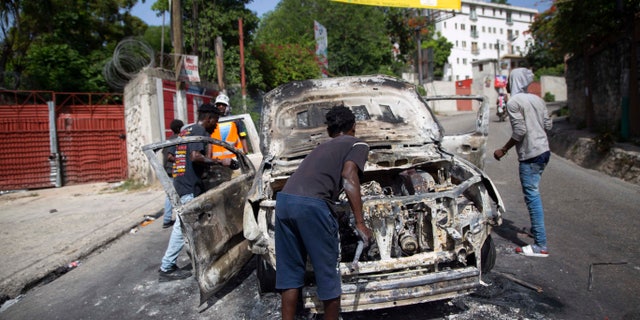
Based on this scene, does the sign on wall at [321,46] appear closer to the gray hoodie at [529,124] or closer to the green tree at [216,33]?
the green tree at [216,33]

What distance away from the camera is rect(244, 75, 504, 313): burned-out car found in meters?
2.66

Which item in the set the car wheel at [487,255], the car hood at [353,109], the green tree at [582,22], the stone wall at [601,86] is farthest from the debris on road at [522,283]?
the green tree at [582,22]

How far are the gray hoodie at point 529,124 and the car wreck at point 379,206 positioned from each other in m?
0.33

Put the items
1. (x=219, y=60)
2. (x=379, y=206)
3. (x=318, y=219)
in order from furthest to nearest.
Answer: (x=219, y=60) < (x=379, y=206) < (x=318, y=219)

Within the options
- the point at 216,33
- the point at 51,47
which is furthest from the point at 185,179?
the point at 216,33

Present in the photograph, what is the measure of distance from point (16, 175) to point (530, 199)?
38.9 ft

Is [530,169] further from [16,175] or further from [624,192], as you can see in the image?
[16,175]

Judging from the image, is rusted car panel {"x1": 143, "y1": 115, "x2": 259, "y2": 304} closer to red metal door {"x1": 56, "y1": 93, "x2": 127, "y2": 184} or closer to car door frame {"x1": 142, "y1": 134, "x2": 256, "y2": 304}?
car door frame {"x1": 142, "y1": 134, "x2": 256, "y2": 304}

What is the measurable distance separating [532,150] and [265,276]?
9.54ft

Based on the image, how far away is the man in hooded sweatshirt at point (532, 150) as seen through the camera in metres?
3.98

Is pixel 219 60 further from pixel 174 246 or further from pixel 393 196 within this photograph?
pixel 393 196

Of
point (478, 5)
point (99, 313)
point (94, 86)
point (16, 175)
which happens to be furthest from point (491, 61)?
point (99, 313)

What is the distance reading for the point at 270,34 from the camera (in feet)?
111

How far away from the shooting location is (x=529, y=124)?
4129 millimetres
